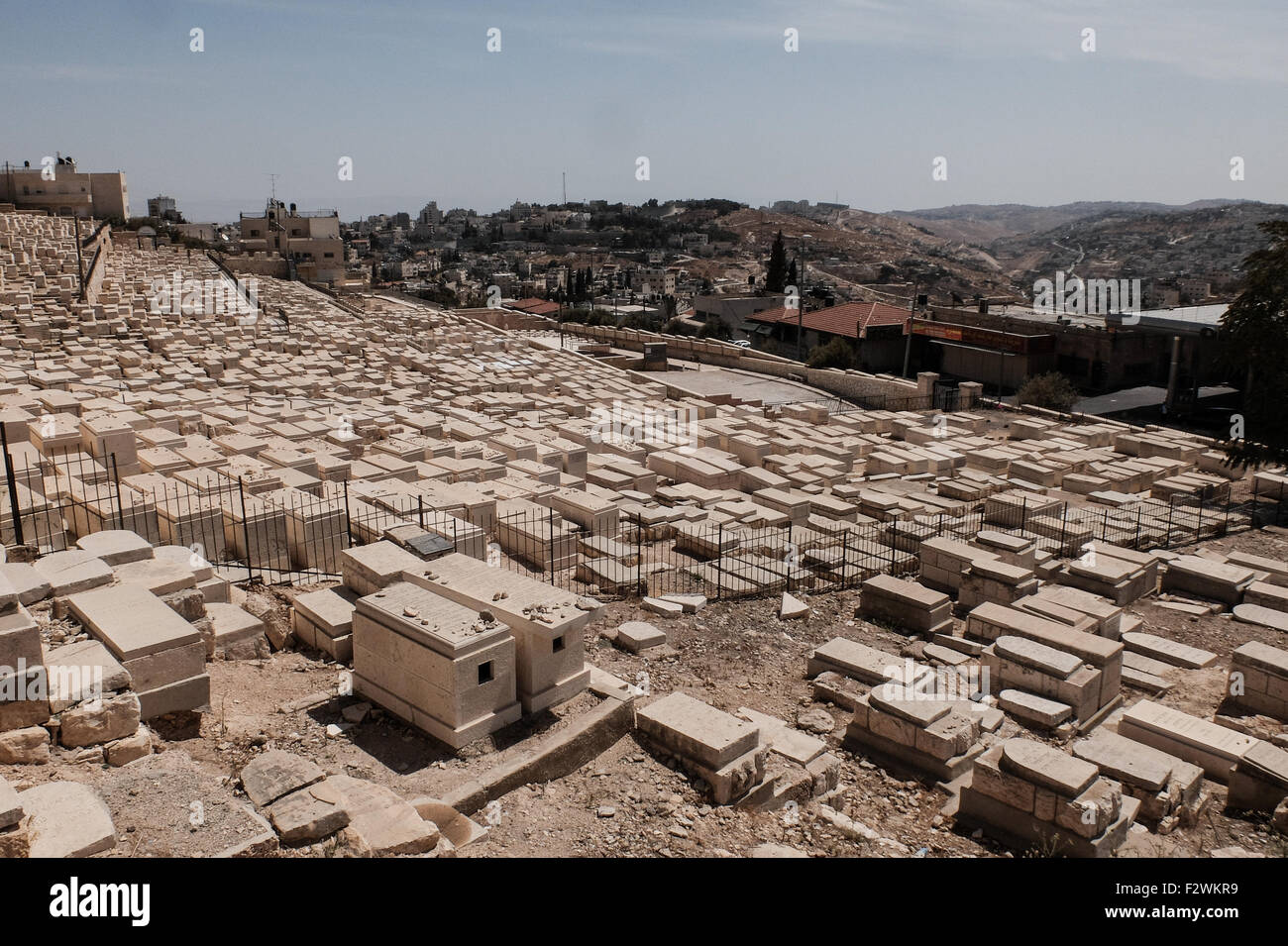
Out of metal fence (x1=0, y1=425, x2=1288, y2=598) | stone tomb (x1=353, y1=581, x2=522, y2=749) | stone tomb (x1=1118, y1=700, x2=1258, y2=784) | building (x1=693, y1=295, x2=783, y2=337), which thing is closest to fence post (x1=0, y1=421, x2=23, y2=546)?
metal fence (x1=0, y1=425, x2=1288, y2=598)

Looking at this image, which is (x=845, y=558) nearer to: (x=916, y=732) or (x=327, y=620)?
(x=916, y=732)

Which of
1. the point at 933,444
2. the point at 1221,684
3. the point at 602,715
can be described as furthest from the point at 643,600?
the point at 933,444

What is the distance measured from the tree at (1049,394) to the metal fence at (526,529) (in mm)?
11723

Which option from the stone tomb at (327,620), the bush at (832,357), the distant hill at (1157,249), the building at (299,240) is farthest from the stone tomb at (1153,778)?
the distant hill at (1157,249)

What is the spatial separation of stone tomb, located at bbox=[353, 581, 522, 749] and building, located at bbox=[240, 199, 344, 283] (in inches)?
2045

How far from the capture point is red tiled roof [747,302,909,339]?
38.1 meters

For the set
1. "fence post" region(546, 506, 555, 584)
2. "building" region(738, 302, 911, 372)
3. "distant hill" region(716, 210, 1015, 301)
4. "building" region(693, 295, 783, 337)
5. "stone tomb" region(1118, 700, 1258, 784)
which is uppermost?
"distant hill" region(716, 210, 1015, 301)

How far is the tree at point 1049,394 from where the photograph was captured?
26812 mm

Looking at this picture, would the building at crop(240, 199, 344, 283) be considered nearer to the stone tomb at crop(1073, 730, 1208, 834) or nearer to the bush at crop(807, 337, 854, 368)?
the bush at crop(807, 337, 854, 368)

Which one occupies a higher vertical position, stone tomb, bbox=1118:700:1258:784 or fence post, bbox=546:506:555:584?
fence post, bbox=546:506:555:584

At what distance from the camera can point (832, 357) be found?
35125 mm

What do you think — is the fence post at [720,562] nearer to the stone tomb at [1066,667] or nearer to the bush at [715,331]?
the stone tomb at [1066,667]
